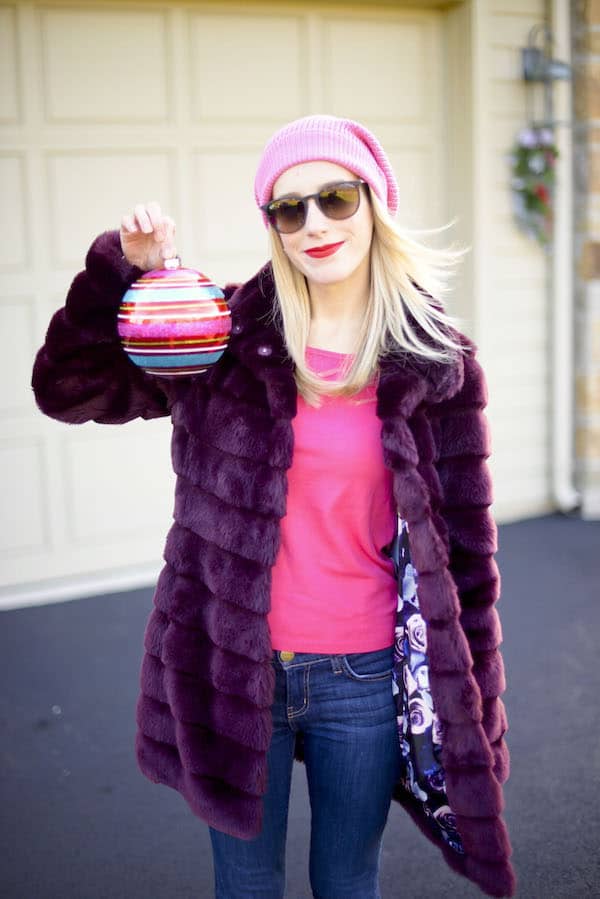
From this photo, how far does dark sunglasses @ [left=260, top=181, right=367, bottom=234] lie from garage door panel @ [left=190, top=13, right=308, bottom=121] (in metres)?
3.41

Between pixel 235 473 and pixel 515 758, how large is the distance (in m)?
2.11

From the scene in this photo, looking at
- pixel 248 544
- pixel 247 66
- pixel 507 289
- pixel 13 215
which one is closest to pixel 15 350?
pixel 13 215

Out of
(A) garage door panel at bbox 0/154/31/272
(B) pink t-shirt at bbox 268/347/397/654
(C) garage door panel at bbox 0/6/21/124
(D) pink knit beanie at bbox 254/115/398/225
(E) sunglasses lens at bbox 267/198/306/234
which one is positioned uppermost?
(C) garage door panel at bbox 0/6/21/124

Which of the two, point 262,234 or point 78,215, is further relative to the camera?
point 262,234

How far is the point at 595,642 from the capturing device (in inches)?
177

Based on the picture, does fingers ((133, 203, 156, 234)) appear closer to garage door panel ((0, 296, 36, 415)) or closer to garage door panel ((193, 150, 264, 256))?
garage door panel ((0, 296, 36, 415))

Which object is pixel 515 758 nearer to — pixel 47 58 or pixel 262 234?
pixel 262 234

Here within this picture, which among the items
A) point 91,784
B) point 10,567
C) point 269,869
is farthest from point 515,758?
point 10,567

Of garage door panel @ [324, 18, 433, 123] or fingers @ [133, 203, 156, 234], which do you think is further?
garage door panel @ [324, 18, 433, 123]

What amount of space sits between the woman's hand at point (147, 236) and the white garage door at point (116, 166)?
3.07 metres

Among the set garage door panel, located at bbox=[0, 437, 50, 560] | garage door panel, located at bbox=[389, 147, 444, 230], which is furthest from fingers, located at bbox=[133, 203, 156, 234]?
garage door panel, located at bbox=[389, 147, 444, 230]

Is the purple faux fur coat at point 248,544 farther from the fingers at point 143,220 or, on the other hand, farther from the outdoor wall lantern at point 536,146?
the outdoor wall lantern at point 536,146

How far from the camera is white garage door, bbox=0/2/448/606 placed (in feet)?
15.9

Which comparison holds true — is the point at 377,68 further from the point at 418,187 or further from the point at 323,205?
the point at 323,205
